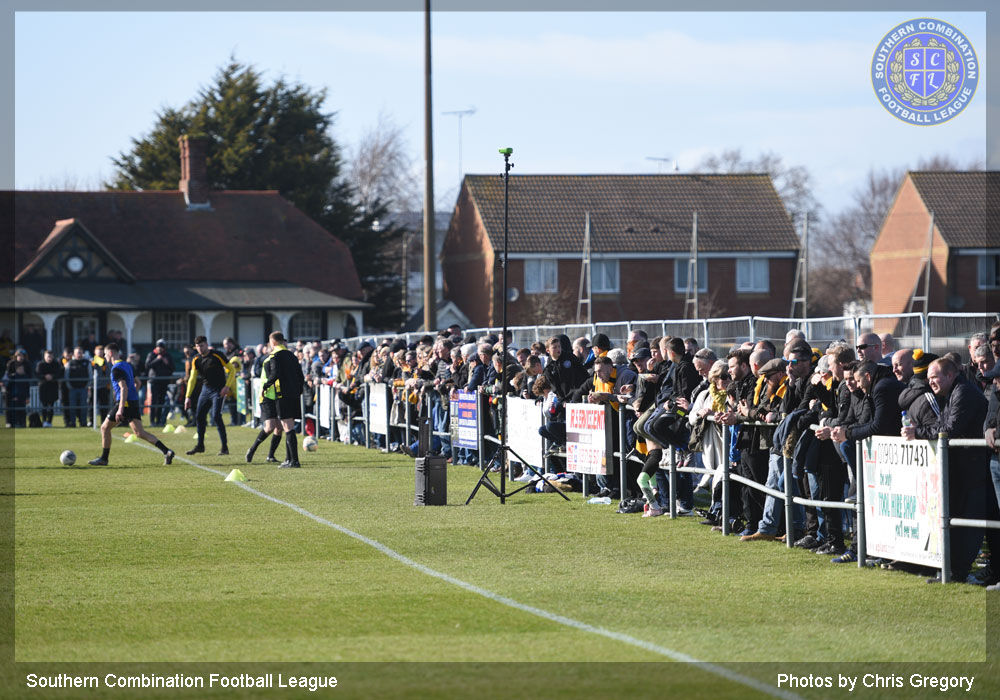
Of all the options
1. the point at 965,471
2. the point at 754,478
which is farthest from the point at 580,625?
the point at 754,478

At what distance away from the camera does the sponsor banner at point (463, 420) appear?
68.2 feet

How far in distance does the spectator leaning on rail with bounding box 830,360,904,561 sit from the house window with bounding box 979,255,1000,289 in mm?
54808

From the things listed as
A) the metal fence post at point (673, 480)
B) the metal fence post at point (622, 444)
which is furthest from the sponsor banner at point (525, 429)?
the metal fence post at point (673, 480)

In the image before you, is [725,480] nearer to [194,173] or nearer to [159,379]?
[159,379]

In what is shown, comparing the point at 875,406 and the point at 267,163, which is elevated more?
the point at 267,163

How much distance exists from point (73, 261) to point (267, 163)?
1666cm

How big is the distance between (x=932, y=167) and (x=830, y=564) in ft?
329

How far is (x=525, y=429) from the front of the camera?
18.8m

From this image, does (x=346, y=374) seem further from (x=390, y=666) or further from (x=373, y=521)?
(x=390, y=666)

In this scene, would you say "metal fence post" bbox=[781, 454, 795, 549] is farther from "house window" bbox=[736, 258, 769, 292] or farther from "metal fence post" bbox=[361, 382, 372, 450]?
"house window" bbox=[736, 258, 769, 292]

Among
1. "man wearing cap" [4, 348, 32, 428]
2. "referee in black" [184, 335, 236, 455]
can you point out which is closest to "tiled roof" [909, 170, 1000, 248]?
"man wearing cap" [4, 348, 32, 428]

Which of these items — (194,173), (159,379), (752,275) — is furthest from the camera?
(752,275)

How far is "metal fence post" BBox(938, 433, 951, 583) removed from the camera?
33.7 feet

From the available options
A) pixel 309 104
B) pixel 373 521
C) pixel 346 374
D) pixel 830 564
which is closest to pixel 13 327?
pixel 309 104
